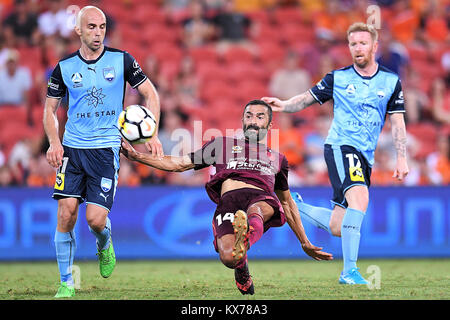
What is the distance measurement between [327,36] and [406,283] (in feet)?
29.9

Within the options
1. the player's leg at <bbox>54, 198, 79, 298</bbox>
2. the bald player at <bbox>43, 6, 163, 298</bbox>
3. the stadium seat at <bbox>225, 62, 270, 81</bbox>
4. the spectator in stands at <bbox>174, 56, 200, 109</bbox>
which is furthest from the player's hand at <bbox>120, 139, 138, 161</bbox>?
the stadium seat at <bbox>225, 62, 270, 81</bbox>

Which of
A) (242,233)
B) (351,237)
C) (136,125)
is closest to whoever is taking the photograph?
(242,233)

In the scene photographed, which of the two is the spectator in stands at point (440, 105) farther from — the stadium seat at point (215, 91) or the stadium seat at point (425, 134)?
the stadium seat at point (215, 91)

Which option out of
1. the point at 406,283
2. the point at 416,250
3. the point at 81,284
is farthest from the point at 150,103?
the point at 416,250

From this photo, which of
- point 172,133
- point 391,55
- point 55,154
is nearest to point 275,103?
point 55,154

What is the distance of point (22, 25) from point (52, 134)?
938cm

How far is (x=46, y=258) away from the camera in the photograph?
1116cm

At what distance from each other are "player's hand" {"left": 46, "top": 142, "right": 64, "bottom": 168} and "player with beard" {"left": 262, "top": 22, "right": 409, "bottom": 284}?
220 centimetres

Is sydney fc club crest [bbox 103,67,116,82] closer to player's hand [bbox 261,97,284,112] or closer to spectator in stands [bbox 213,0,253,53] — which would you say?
player's hand [bbox 261,97,284,112]

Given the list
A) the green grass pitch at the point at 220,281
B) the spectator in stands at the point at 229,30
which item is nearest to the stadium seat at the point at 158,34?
the spectator in stands at the point at 229,30

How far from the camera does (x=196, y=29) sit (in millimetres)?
15758

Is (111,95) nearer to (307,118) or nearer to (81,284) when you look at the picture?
(81,284)

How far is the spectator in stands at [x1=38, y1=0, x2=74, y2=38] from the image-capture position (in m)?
15.0

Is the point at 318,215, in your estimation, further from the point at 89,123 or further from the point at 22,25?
the point at 22,25
